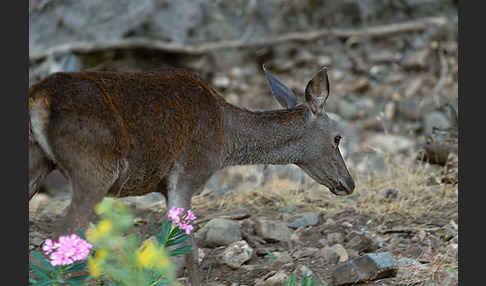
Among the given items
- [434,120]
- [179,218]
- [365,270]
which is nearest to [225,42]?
[434,120]

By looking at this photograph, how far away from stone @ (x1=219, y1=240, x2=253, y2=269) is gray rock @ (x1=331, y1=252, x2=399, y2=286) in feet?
2.72

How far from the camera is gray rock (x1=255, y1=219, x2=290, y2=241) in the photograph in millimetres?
5496

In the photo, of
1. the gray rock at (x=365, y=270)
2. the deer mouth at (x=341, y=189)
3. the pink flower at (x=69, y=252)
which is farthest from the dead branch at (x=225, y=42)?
the pink flower at (x=69, y=252)

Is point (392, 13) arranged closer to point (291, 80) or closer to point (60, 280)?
point (291, 80)

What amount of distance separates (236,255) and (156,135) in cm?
118

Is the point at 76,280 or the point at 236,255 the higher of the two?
the point at 76,280

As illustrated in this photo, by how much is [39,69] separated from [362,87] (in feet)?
16.6

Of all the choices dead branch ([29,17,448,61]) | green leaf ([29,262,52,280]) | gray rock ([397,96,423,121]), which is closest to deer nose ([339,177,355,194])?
green leaf ([29,262,52,280])

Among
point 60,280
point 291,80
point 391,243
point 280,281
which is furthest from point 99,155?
point 291,80

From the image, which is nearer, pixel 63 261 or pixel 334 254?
pixel 63 261

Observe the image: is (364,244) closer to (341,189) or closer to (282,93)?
(341,189)

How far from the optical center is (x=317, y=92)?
5184 mm

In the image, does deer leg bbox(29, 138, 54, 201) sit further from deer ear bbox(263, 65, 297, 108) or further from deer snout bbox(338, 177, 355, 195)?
deer snout bbox(338, 177, 355, 195)

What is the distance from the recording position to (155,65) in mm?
10773
